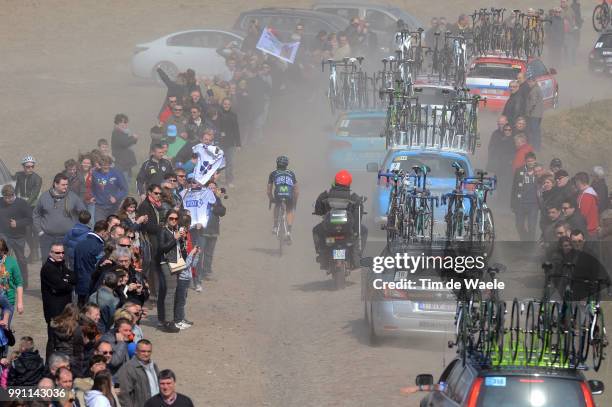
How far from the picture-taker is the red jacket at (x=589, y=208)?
66.6ft

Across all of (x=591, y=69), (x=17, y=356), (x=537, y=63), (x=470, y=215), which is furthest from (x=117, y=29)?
(x=17, y=356)

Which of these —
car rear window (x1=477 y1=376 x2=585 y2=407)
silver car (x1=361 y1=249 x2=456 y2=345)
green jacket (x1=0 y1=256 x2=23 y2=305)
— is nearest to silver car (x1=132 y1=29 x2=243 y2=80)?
silver car (x1=361 y1=249 x2=456 y2=345)

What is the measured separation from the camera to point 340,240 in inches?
811

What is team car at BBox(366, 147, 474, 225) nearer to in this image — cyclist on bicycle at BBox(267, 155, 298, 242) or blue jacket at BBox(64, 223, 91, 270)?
cyclist on bicycle at BBox(267, 155, 298, 242)

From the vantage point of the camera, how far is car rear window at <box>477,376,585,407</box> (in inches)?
443

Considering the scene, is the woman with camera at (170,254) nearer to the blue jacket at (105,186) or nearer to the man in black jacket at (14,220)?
the man in black jacket at (14,220)

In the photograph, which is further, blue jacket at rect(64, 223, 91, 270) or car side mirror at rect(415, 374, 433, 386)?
blue jacket at rect(64, 223, 91, 270)

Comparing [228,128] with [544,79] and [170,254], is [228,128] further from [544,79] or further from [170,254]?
[544,79]

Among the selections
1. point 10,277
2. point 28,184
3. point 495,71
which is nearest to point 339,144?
point 28,184

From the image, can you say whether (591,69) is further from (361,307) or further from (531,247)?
(361,307)

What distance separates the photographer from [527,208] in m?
23.4

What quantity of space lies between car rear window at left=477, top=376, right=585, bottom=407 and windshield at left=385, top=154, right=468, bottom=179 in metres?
12.4

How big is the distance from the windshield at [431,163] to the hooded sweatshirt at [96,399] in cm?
1263

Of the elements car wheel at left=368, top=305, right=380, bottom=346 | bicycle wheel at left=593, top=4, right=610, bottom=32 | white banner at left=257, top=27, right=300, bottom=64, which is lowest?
car wheel at left=368, top=305, right=380, bottom=346
